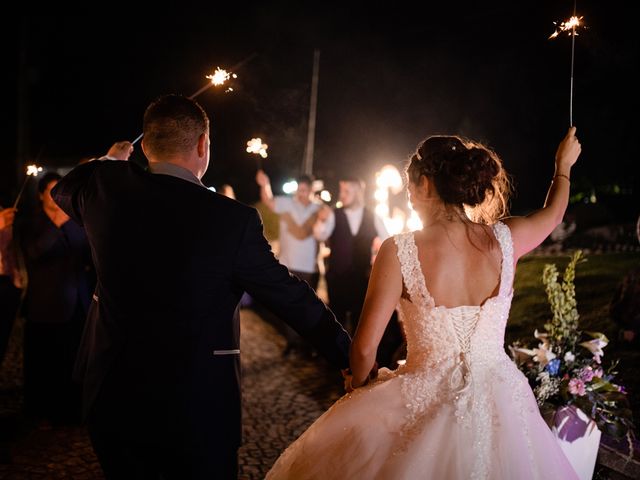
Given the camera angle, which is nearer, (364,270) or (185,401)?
(185,401)

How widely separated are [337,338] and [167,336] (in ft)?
2.48

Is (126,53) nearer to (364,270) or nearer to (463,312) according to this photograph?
(364,270)

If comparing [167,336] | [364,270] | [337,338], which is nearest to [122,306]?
[167,336]

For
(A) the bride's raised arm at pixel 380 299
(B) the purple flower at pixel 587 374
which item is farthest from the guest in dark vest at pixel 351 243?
(A) the bride's raised arm at pixel 380 299

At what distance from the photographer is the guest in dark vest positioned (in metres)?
7.33

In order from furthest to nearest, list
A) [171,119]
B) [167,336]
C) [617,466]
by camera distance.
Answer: [617,466], [171,119], [167,336]

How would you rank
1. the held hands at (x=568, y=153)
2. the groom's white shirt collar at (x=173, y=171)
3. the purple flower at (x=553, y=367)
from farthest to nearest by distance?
the purple flower at (x=553, y=367), the held hands at (x=568, y=153), the groom's white shirt collar at (x=173, y=171)

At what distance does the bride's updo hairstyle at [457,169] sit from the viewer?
2338 millimetres

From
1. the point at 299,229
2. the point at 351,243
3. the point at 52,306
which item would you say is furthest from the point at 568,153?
the point at 299,229

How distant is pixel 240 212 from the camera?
2.09 metres

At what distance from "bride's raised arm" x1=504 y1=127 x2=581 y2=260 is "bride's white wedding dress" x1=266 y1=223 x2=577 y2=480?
0.10 m

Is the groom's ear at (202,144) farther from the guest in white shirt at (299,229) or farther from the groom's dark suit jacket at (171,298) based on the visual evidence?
the guest in white shirt at (299,229)

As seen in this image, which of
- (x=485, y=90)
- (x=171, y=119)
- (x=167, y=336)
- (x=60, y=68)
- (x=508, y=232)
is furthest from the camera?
(x=60, y=68)

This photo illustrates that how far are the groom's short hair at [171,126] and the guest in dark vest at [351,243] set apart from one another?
5.18m
